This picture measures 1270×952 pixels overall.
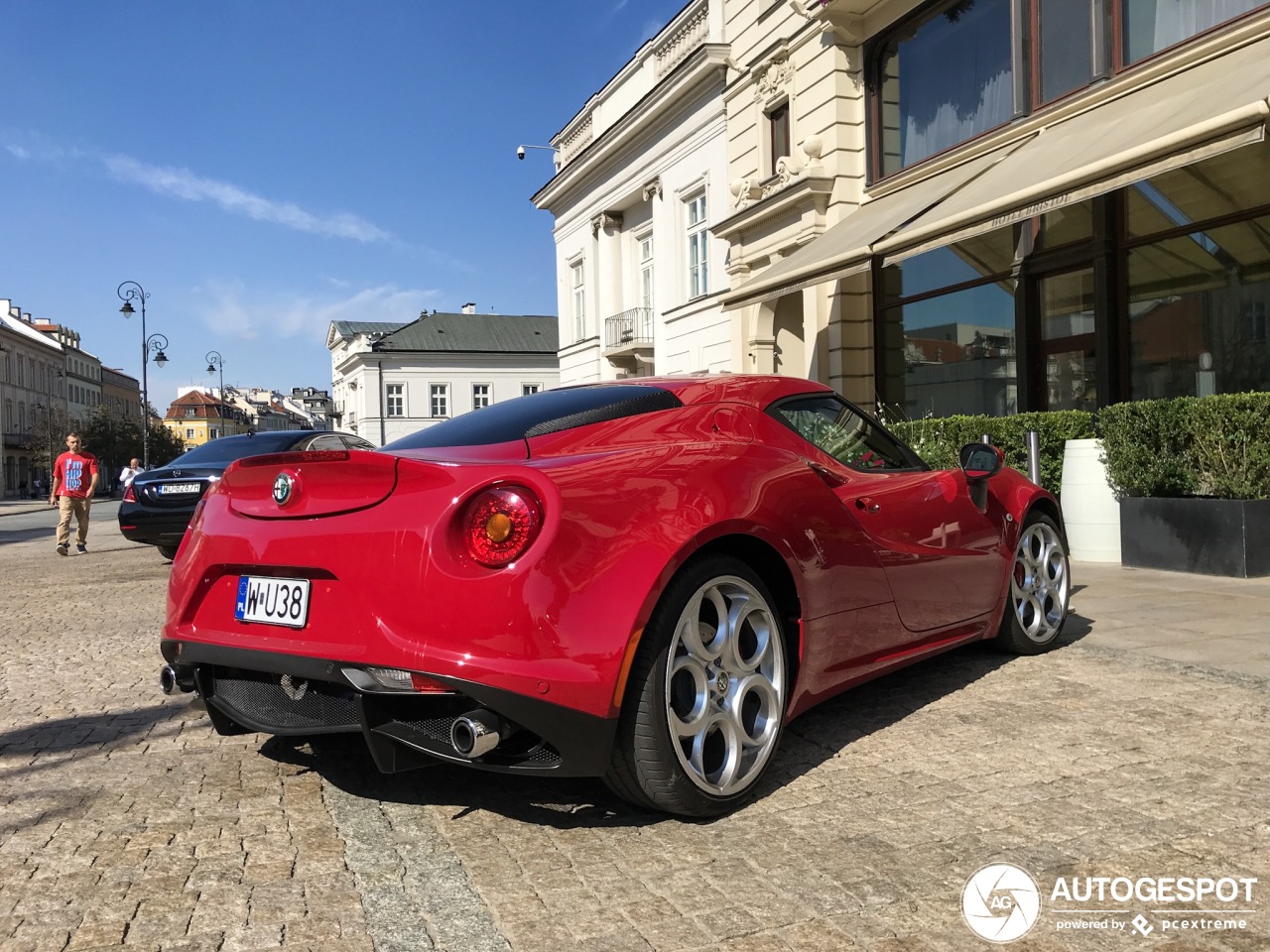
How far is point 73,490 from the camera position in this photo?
15.1m

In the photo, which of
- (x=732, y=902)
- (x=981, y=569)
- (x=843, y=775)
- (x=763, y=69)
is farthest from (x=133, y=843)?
(x=763, y=69)

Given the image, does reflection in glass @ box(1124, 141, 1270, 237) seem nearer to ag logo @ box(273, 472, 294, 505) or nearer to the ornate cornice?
ag logo @ box(273, 472, 294, 505)

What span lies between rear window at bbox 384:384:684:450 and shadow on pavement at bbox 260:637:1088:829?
3.38ft

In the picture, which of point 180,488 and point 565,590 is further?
point 180,488

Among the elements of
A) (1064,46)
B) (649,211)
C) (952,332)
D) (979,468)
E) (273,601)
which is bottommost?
(273,601)

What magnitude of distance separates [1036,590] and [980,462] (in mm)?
1036

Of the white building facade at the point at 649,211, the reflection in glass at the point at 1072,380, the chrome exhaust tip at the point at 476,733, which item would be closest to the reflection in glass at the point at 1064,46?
the reflection in glass at the point at 1072,380

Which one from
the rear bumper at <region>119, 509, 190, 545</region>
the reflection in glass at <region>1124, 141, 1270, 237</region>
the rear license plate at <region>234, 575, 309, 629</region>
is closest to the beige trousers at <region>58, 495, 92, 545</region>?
the rear bumper at <region>119, 509, 190, 545</region>

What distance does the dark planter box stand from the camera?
8.13m

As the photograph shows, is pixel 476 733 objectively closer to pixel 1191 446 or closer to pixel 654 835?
pixel 654 835

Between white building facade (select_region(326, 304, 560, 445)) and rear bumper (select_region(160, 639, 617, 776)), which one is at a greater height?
white building facade (select_region(326, 304, 560, 445))

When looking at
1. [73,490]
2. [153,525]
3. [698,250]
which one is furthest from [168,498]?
[698,250]

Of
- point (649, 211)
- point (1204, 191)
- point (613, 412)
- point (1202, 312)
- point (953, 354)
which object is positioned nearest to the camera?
point (613, 412)

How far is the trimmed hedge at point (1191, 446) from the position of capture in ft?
27.2
